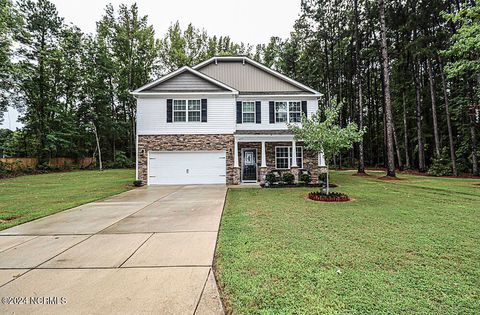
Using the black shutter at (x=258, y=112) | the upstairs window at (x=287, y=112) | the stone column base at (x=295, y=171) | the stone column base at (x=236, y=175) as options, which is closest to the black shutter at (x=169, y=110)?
the stone column base at (x=236, y=175)

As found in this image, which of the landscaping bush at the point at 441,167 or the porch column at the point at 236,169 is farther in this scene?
the landscaping bush at the point at 441,167

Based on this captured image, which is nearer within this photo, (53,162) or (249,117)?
(249,117)

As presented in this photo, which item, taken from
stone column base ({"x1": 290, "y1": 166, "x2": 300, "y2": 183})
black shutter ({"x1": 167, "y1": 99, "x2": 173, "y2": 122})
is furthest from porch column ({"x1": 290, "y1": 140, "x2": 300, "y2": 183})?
black shutter ({"x1": 167, "y1": 99, "x2": 173, "y2": 122})

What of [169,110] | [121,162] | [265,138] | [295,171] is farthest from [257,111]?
[121,162]

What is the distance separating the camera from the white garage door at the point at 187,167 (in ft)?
45.8

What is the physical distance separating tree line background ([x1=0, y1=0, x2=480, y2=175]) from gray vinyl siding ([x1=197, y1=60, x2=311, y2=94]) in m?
5.96

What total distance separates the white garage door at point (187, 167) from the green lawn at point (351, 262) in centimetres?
786

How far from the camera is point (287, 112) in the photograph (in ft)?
48.4

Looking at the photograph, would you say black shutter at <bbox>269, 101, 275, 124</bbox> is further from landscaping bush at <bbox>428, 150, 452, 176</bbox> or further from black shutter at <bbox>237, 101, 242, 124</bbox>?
landscaping bush at <bbox>428, 150, 452, 176</bbox>

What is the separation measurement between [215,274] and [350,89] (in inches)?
1165

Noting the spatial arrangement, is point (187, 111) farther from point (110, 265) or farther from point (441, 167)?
point (441, 167)

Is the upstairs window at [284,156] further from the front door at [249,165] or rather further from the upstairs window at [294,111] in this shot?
the upstairs window at [294,111]

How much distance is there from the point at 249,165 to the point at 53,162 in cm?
2368

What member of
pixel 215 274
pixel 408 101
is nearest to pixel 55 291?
pixel 215 274
